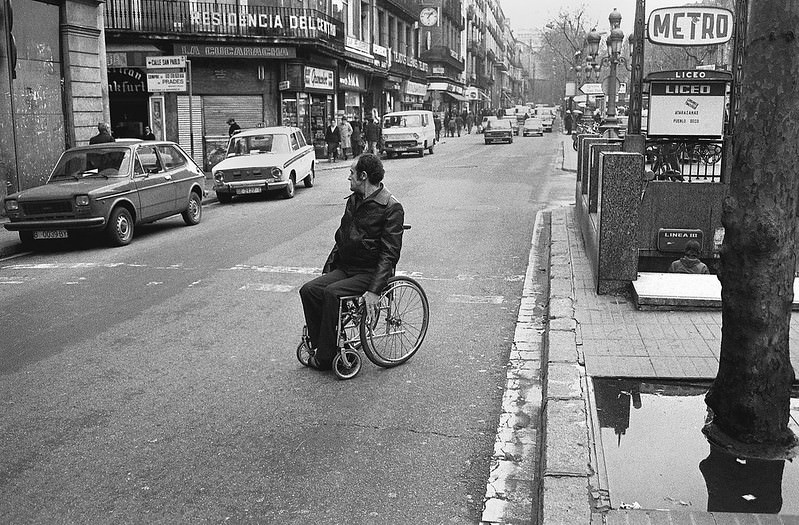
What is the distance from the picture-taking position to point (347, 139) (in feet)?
120

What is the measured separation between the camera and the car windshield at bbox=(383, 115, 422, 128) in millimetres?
36688

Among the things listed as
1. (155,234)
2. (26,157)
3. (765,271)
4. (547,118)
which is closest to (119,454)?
(765,271)

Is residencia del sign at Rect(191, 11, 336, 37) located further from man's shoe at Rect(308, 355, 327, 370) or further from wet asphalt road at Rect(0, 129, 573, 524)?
man's shoe at Rect(308, 355, 327, 370)

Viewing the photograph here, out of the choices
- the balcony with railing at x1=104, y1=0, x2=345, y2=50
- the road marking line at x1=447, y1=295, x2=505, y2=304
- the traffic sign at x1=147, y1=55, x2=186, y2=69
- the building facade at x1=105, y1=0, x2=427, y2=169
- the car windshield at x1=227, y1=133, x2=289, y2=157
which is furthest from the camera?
the building facade at x1=105, y1=0, x2=427, y2=169

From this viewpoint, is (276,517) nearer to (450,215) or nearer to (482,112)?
(450,215)

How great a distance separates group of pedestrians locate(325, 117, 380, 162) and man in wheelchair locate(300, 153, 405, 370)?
27851mm

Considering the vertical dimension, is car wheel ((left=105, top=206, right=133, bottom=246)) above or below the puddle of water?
above

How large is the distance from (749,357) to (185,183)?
40.2 feet

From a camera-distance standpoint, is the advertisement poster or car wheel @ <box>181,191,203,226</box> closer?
the advertisement poster

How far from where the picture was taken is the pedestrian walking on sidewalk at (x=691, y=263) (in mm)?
8914

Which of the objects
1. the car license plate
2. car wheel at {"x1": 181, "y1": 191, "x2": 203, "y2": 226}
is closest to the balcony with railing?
car wheel at {"x1": 181, "y1": 191, "x2": 203, "y2": 226}

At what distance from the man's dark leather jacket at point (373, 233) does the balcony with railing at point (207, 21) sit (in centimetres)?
2593

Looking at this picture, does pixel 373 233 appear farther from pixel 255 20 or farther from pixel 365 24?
pixel 365 24

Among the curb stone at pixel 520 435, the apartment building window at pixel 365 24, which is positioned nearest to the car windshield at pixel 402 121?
the apartment building window at pixel 365 24
